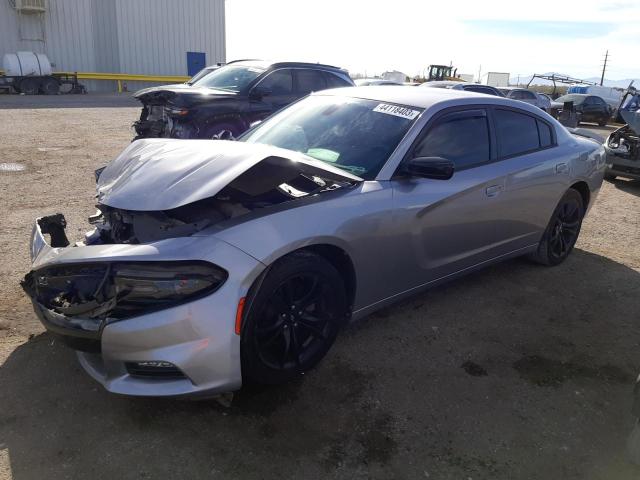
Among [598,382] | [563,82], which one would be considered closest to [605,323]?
[598,382]

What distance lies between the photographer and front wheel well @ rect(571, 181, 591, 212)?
505cm

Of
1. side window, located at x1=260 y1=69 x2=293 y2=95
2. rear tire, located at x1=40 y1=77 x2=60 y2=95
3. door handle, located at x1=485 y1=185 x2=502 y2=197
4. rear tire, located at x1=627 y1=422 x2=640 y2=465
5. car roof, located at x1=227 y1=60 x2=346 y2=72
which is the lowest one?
rear tire, located at x1=40 y1=77 x2=60 y2=95

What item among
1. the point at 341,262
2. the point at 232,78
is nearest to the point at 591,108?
the point at 232,78

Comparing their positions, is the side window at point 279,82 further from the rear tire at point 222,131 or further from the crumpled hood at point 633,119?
the crumpled hood at point 633,119

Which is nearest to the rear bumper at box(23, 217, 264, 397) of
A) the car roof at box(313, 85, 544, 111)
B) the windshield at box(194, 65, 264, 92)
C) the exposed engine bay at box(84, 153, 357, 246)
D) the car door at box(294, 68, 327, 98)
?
the exposed engine bay at box(84, 153, 357, 246)

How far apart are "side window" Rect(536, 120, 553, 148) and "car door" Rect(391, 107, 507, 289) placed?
0.80m

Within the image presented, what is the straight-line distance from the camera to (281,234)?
2.68 metres

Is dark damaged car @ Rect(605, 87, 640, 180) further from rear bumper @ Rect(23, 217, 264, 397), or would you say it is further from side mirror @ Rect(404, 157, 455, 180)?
rear bumper @ Rect(23, 217, 264, 397)

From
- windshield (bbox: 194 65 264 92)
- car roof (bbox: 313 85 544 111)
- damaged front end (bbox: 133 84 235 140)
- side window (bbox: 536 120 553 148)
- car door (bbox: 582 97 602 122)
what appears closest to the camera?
car roof (bbox: 313 85 544 111)

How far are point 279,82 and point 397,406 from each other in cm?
735

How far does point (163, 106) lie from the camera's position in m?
8.35

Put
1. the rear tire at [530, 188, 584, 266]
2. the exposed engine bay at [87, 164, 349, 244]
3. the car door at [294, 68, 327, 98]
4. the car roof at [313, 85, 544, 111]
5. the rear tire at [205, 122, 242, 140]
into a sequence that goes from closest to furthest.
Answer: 1. the exposed engine bay at [87, 164, 349, 244]
2. the car roof at [313, 85, 544, 111]
3. the rear tire at [530, 188, 584, 266]
4. the rear tire at [205, 122, 242, 140]
5. the car door at [294, 68, 327, 98]

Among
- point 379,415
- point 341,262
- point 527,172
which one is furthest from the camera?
point 527,172

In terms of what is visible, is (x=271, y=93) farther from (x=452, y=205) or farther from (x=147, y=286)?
(x=147, y=286)
